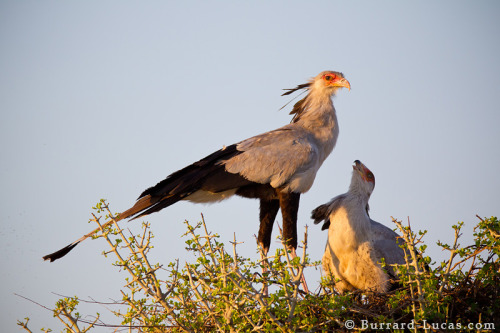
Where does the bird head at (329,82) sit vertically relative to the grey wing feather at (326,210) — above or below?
above

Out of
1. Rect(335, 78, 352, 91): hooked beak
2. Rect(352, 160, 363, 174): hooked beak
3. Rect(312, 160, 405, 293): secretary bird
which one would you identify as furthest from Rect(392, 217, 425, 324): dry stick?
Rect(335, 78, 352, 91): hooked beak

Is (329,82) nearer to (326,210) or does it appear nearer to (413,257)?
(326,210)

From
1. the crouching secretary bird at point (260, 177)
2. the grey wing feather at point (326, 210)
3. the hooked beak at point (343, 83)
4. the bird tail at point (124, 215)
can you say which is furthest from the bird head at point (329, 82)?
the bird tail at point (124, 215)

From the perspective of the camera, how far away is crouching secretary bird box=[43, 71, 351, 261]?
5266mm

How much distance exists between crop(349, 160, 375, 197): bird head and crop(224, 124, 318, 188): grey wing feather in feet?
1.45

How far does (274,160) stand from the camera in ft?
17.8

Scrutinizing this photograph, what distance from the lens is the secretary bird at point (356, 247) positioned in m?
4.95

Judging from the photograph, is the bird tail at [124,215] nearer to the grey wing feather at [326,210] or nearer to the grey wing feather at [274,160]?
the grey wing feather at [274,160]

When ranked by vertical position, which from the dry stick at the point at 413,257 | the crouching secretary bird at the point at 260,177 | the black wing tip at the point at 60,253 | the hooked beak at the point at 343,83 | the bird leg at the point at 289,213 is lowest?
the dry stick at the point at 413,257

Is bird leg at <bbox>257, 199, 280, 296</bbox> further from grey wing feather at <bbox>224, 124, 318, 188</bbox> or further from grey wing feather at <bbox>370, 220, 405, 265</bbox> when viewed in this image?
grey wing feather at <bbox>370, 220, 405, 265</bbox>

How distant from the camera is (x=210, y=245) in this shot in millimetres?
3719

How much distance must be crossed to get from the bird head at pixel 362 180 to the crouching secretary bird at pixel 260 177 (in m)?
0.39

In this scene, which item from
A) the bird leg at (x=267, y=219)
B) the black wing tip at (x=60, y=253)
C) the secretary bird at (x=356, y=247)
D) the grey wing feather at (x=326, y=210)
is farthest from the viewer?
the bird leg at (x=267, y=219)

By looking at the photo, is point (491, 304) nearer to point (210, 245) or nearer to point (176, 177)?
point (210, 245)
